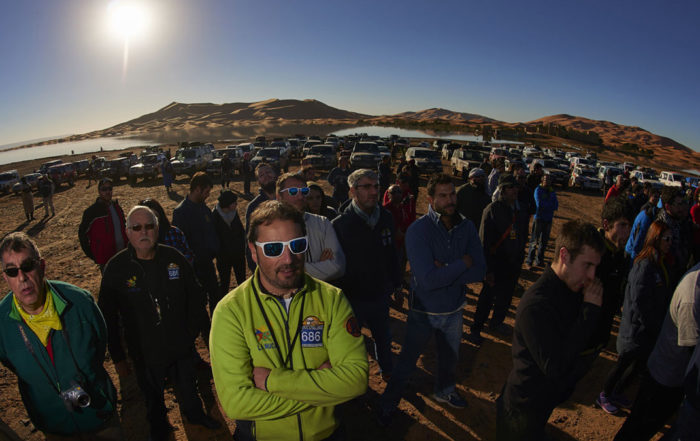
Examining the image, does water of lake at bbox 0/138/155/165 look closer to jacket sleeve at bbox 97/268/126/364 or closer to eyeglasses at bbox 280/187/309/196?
jacket sleeve at bbox 97/268/126/364

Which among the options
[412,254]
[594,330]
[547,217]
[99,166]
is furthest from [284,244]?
[99,166]

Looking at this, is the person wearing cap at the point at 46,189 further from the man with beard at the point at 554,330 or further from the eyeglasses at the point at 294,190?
the man with beard at the point at 554,330

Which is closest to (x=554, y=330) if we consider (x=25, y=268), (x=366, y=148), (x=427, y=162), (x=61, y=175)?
(x=25, y=268)

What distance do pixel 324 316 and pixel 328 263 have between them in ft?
4.04

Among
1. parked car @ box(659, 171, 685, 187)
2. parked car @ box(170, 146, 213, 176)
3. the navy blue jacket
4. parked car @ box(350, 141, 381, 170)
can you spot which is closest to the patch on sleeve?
the navy blue jacket

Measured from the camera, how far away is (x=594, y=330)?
202 cm

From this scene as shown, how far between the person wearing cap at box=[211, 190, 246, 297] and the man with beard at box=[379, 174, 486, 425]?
112 inches

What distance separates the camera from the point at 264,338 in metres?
1.71

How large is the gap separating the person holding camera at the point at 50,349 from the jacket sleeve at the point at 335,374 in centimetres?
162

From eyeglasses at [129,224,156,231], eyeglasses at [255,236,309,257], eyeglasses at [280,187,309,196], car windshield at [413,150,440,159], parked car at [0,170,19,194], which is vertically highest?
car windshield at [413,150,440,159]

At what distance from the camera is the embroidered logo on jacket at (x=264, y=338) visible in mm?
1701

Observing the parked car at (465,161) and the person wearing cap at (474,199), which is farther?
the parked car at (465,161)

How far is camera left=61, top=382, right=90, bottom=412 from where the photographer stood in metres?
2.22

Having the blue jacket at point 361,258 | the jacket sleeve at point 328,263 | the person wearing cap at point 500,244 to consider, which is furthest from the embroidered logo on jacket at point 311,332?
the person wearing cap at point 500,244
